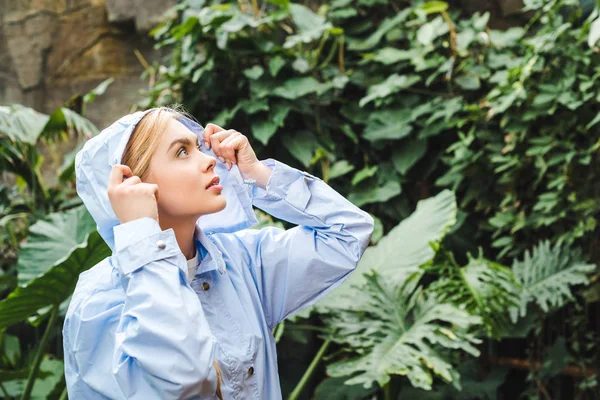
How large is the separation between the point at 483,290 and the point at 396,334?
1.26 ft

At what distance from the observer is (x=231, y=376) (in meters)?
1.20

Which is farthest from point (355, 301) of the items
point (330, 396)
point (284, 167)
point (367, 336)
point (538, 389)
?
point (284, 167)

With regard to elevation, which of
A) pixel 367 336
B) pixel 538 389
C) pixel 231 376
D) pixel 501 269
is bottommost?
pixel 538 389

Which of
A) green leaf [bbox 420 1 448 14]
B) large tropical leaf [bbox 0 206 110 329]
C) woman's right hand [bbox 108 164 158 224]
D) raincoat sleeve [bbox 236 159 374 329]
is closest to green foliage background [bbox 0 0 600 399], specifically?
green leaf [bbox 420 1 448 14]

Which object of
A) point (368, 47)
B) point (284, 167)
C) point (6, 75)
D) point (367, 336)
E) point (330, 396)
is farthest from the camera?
point (6, 75)

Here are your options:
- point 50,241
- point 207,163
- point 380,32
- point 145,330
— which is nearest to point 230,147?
point 207,163

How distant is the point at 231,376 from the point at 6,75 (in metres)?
4.73

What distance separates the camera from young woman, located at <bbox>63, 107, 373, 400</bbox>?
42.1 inches

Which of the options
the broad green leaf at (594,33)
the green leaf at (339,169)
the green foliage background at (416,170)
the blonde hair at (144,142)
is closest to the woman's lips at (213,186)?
the blonde hair at (144,142)

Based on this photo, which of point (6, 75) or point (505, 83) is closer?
point (505, 83)

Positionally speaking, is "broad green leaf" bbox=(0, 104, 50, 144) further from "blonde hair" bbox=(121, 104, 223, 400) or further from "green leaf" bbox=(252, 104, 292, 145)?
"blonde hair" bbox=(121, 104, 223, 400)

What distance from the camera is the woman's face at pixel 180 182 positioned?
125 cm

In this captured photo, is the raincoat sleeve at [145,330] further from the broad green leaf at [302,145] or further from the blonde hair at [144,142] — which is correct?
the broad green leaf at [302,145]

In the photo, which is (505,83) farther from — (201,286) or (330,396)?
(201,286)
